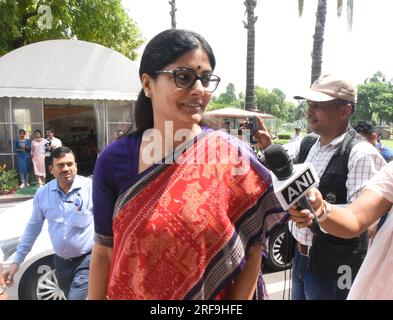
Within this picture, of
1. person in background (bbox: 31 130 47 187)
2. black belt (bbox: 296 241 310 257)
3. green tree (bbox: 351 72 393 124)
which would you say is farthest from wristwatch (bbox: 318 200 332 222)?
green tree (bbox: 351 72 393 124)

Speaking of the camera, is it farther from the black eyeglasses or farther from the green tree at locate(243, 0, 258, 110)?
the green tree at locate(243, 0, 258, 110)

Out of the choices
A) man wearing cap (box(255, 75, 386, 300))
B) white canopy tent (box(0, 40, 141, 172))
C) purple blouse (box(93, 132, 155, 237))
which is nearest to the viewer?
purple blouse (box(93, 132, 155, 237))

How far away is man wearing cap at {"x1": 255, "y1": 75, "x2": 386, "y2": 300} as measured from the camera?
7.35 feet

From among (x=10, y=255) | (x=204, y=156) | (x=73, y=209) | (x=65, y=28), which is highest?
(x=65, y=28)

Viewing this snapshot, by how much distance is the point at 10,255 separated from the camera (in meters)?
3.49

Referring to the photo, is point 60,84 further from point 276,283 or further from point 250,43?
point 276,283

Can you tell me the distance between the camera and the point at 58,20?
1313 centimetres

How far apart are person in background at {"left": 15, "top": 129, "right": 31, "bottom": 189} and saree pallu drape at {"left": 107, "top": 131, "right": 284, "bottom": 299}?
1074 cm

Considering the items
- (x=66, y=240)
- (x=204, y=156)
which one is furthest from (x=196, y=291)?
(x=66, y=240)

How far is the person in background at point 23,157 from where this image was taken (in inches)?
437

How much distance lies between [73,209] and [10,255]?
0.97m

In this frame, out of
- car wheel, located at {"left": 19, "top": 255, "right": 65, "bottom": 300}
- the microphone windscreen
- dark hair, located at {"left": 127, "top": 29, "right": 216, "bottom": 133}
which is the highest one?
dark hair, located at {"left": 127, "top": 29, "right": 216, "bottom": 133}

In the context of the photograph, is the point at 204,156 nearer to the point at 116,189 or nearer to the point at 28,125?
the point at 116,189

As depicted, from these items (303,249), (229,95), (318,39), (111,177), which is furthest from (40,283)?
(229,95)
